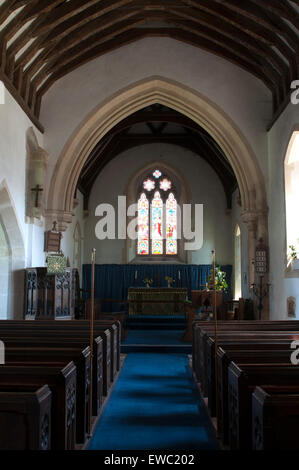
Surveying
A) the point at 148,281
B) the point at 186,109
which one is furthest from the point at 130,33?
the point at 148,281

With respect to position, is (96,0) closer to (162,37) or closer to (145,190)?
(162,37)

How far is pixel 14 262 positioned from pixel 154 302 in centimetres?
481

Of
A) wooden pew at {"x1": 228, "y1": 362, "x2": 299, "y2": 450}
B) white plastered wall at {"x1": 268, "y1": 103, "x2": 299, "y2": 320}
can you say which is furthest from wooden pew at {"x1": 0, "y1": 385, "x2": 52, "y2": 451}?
white plastered wall at {"x1": 268, "y1": 103, "x2": 299, "y2": 320}

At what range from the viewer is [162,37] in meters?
9.64

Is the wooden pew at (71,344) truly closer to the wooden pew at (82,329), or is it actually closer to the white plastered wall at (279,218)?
the wooden pew at (82,329)

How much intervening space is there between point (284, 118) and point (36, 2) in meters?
4.64

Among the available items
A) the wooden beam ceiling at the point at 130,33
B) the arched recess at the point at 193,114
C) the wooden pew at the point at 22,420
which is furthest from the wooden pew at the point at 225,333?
Answer: the wooden beam ceiling at the point at 130,33

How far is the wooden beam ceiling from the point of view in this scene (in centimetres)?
671

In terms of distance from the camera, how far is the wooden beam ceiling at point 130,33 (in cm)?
671

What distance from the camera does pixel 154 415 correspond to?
384cm

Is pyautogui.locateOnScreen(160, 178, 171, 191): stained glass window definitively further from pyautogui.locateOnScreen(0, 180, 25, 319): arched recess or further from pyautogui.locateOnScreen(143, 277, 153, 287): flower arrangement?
pyautogui.locateOnScreen(0, 180, 25, 319): arched recess

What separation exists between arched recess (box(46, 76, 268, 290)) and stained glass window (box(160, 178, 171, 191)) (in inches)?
177
